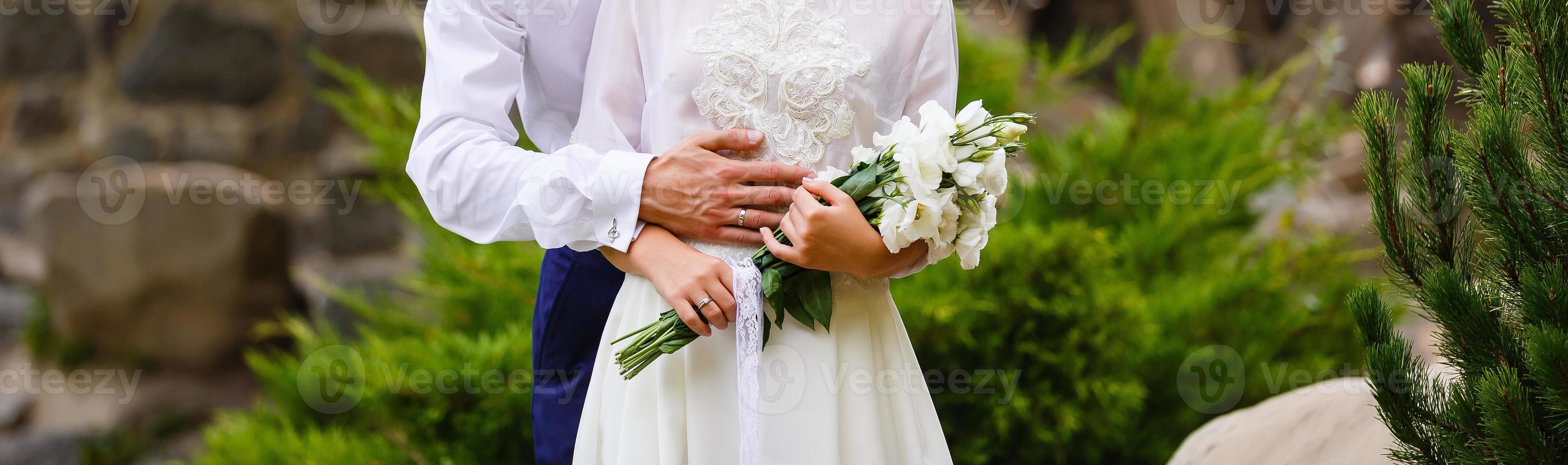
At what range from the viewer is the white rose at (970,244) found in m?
1.00

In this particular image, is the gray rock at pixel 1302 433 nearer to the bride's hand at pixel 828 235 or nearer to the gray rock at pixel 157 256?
the bride's hand at pixel 828 235

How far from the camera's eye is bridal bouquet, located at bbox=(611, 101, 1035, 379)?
949mm

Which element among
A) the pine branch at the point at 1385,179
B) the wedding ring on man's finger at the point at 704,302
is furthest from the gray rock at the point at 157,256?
the pine branch at the point at 1385,179

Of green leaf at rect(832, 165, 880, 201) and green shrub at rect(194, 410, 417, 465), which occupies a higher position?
green leaf at rect(832, 165, 880, 201)

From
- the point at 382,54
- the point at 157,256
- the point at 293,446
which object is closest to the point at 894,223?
the point at 293,446

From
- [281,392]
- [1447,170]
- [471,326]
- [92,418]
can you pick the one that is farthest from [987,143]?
[92,418]

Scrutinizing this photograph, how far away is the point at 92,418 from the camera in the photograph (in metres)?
2.88

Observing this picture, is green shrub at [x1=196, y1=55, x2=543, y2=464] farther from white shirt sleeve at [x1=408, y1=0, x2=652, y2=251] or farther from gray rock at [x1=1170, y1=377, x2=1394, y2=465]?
gray rock at [x1=1170, y1=377, x2=1394, y2=465]

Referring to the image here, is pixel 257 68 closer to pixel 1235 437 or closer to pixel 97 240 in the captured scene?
pixel 97 240

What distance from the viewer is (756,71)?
3.43 feet

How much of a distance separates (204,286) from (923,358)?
2176 millimetres

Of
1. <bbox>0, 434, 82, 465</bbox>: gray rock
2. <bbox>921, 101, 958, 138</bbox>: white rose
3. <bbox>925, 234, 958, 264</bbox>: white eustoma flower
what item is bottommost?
<bbox>0, 434, 82, 465</bbox>: gray rock

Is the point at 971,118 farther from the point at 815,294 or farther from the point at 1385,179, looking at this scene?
the point at 1385,179

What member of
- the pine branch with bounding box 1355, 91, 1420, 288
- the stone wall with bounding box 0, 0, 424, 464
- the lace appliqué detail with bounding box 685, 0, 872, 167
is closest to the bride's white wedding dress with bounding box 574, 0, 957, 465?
the lace appliqué detail with bounding box 685, 0, 872, 167
